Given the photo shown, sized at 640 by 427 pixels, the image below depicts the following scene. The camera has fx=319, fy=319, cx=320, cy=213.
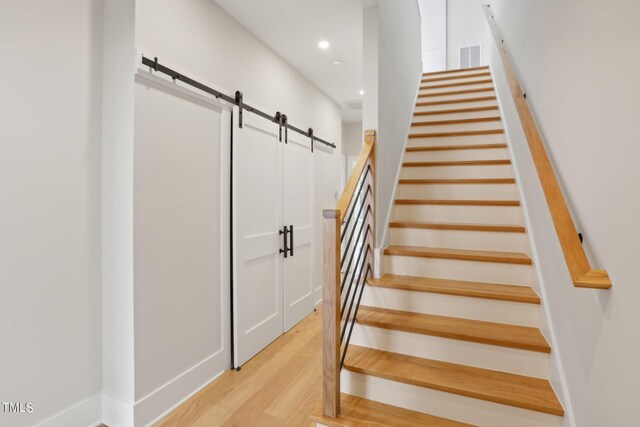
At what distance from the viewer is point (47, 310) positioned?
5.30ft

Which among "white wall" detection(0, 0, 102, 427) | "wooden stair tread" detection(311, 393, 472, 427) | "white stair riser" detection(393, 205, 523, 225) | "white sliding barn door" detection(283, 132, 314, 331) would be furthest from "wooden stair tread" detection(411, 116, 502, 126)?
"white wall" detection(0, 0, 102, 427)

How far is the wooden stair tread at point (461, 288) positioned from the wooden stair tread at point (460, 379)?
0.40 m

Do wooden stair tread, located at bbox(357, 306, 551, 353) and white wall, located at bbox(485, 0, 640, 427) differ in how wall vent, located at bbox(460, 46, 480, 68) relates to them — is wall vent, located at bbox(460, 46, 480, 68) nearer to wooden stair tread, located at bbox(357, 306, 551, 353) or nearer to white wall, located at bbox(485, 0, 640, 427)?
white wall, located at bbox(485, 0, 640, 427)


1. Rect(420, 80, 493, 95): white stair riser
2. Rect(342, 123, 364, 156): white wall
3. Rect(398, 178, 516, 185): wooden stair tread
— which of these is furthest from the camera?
Rect(342, 123, 364, 156): white wall

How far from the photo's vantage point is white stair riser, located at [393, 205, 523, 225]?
236 centimetres

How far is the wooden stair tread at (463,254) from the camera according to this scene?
6.53 ft

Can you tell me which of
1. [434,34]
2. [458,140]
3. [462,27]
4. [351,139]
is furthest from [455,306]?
[462,27]

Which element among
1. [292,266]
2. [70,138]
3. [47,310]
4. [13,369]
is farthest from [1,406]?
[292,266]

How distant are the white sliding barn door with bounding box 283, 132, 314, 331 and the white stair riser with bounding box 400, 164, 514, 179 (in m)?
1.13

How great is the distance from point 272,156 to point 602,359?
2.60m

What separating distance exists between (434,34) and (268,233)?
6.05 metres

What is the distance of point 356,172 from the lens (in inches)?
72.3

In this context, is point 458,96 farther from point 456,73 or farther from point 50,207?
point 50,207

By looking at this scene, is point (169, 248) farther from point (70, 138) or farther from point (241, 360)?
point (241, 360)
